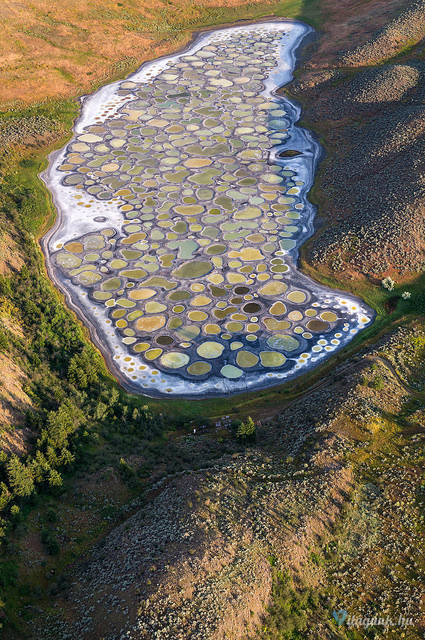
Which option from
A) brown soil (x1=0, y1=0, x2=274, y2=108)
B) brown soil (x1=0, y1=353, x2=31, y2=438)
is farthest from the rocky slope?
brown soil (x1=0, y1=0, x2=274, y2=108)

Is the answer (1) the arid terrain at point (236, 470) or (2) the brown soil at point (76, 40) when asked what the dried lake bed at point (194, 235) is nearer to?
(1) the arid terrain at point (236, 470)

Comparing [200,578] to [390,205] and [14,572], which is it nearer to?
[14,572]

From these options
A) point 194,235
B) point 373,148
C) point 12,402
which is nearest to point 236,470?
point 12,402

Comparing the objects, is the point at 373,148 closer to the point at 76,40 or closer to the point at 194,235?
the point at 194,235

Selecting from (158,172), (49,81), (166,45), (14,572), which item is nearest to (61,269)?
(158,172)

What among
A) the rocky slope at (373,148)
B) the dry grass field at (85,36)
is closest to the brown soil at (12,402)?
the rocky slope at (373,148)
